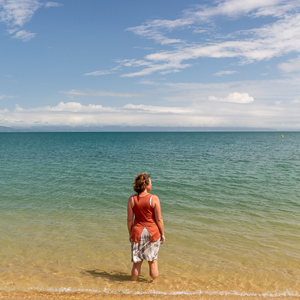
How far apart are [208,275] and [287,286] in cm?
176

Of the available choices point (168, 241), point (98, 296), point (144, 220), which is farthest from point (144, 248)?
point (168, 241)

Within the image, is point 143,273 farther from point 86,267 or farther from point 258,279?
point 258,279

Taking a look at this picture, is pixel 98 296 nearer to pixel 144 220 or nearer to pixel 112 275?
pixel 112 275

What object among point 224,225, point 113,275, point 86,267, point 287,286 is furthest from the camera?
point 224,225

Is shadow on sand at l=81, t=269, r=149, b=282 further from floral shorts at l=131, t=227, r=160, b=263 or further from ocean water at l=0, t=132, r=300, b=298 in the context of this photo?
floral shorts at l=131, t=227, r=160, b=263

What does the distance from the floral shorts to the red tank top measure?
0.08 m

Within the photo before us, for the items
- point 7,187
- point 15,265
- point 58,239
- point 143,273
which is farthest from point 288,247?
point 7,187

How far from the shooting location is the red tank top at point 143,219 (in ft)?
17.2

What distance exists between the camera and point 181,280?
6.18 m

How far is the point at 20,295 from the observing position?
5.31m

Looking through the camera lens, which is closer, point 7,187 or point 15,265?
point 15,265

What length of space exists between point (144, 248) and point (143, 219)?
66 cm

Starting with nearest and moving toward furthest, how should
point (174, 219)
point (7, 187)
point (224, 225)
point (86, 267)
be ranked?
1. point (86, 267)
2. point (224, 225)
3. point (174, 219)
4. point (7, 187)

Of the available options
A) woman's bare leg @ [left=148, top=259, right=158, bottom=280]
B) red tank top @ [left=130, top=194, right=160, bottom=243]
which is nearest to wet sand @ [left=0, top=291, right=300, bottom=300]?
woman's bare leg @ [left=148, top=259, right=158, bottom=280]
